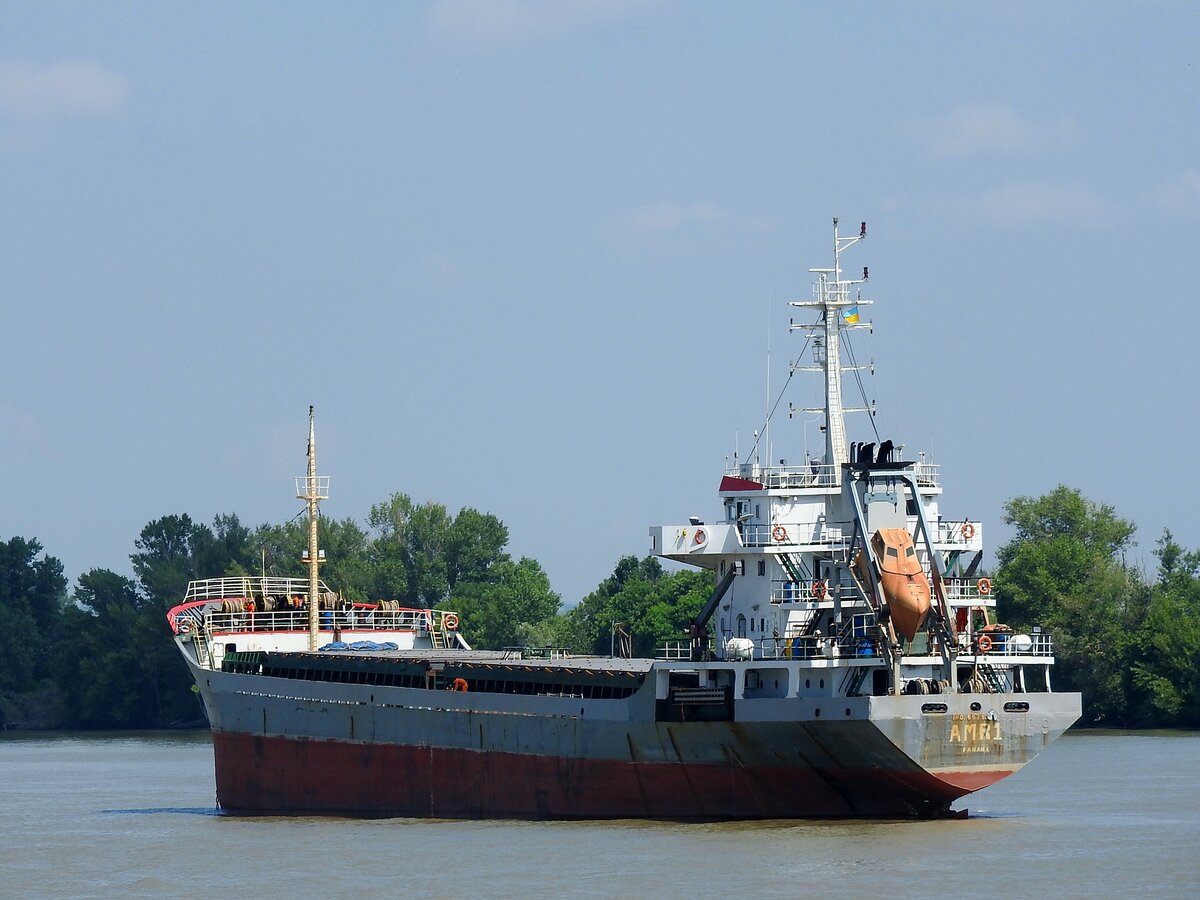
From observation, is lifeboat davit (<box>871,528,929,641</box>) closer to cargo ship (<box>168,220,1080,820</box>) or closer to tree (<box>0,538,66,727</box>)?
cargo ship (<box>168,220,1080,820</box>)

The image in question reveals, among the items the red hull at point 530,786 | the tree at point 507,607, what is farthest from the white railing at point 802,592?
the tree at point 507,607

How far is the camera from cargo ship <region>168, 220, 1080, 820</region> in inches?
1620

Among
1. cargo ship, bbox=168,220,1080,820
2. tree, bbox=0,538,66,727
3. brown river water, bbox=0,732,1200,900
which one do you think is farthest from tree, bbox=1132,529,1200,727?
tree, bbox=0,538,66,727

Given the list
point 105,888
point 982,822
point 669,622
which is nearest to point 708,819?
point 982,822

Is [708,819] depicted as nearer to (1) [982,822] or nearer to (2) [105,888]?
(1) [982,822]

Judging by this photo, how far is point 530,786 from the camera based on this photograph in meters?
45.4

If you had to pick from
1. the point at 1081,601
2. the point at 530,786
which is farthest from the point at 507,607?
the point at 530,786

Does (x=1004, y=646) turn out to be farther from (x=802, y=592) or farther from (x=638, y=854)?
(x=638, y=854)

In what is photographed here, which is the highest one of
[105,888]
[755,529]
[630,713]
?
[755,529]

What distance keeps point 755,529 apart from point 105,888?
16182 mm

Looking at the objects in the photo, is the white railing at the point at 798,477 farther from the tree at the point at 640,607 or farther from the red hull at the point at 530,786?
the tree at the point at 640,607

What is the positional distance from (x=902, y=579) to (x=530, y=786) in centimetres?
1025

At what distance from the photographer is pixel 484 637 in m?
105

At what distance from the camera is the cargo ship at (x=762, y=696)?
135ft
